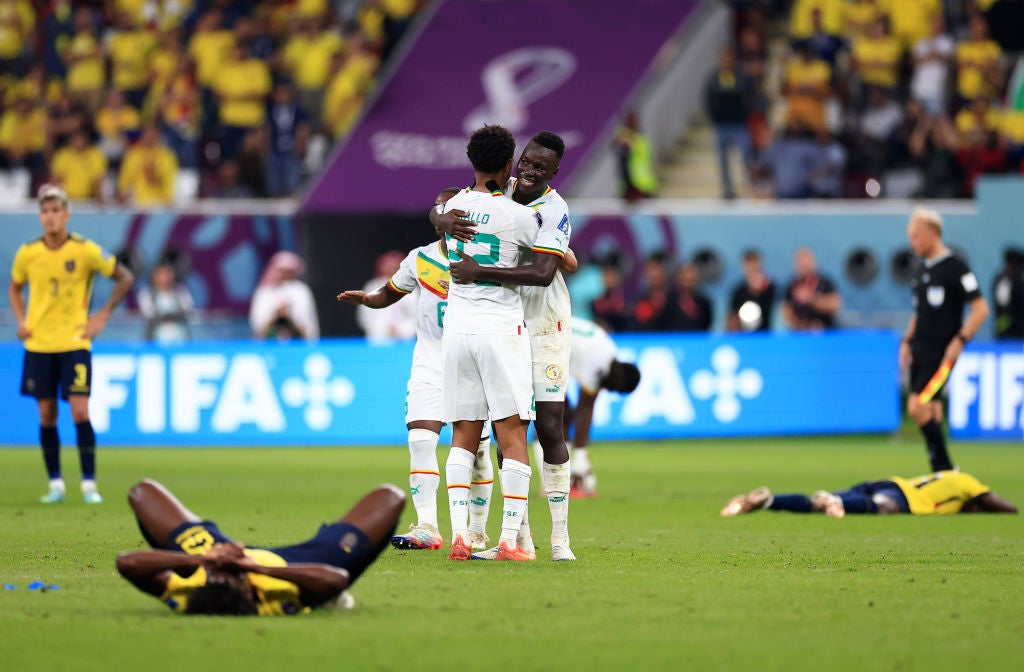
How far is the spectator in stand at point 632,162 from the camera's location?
80.1 ft

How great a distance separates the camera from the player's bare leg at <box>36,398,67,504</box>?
14.3 meters

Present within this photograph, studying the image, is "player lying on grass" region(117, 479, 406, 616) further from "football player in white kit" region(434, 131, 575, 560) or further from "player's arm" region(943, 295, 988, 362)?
"player's arm" region(943, 295, 988, 362)

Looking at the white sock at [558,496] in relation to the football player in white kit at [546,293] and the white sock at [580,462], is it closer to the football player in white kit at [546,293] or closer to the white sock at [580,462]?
the football player in white kit at [546,293]

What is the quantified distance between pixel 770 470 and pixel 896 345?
209 inches

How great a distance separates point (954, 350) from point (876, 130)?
35.0 feet

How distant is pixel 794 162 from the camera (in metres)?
24.3

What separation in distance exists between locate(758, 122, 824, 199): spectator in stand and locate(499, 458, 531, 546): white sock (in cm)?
1542

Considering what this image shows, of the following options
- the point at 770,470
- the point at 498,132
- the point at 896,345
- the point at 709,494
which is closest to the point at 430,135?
the point at 896,345

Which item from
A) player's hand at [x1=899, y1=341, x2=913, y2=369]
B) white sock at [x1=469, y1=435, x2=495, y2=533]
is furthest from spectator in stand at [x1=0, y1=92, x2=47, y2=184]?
white sock at [x1=469, y1=435, x2=495, y2=533]

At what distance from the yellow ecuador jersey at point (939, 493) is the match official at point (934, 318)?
1.30 m

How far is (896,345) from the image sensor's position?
22719 millimetres

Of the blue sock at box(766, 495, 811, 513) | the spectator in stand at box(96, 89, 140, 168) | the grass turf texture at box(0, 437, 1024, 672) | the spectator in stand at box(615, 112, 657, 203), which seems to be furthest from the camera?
the spectator in stand at box(96, 89, 140, 168)

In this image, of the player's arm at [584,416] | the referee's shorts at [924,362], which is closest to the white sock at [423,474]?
the player's arm at [584,416]

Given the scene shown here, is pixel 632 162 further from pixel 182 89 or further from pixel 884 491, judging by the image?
pixel 884 491
